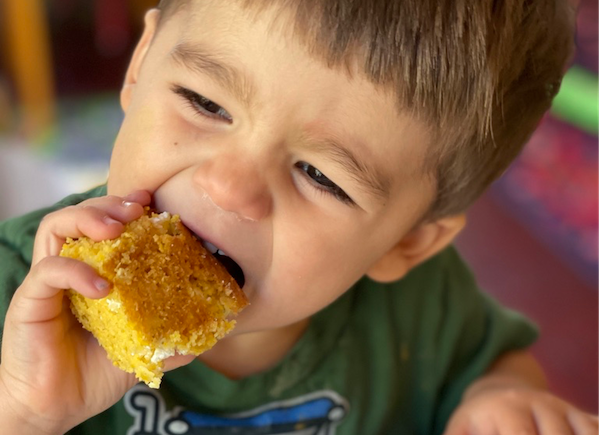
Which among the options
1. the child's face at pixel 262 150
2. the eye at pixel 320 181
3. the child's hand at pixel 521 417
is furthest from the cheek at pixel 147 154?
the child's hand at pixel 521 417

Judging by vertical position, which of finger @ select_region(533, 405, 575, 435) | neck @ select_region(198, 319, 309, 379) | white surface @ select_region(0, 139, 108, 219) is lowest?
white surface @ select_region(0, 139, 108, 219)

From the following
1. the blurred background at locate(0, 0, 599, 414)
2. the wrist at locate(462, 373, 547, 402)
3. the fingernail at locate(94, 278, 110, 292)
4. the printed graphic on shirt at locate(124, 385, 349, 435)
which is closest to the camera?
the fingernail at locate(94, 278, 110, 292)

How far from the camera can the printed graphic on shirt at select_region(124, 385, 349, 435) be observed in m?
0.77

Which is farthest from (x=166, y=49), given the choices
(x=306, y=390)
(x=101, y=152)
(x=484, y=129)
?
(x=101, y=152)

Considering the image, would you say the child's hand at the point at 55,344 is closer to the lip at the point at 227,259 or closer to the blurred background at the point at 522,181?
the lip at the point at 227,259

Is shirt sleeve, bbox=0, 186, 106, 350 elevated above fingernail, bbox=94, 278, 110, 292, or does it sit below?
below

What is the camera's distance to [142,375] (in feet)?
1.86

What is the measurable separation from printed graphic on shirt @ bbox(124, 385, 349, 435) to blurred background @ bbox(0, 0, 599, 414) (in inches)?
28.1

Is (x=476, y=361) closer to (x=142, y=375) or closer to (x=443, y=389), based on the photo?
(x=443, y=389)

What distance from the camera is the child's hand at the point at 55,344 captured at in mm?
580

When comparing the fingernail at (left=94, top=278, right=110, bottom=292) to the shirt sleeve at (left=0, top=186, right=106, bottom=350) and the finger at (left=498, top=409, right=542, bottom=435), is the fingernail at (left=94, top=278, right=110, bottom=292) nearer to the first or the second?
the shirt sleeve at (left=0, top=186, right=106, bottom=350)

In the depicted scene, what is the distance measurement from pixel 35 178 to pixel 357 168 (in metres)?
1.25

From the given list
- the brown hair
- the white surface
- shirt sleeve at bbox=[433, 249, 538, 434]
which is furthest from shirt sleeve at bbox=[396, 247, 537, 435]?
the white surface

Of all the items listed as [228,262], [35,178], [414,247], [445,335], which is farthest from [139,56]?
[35,178]
